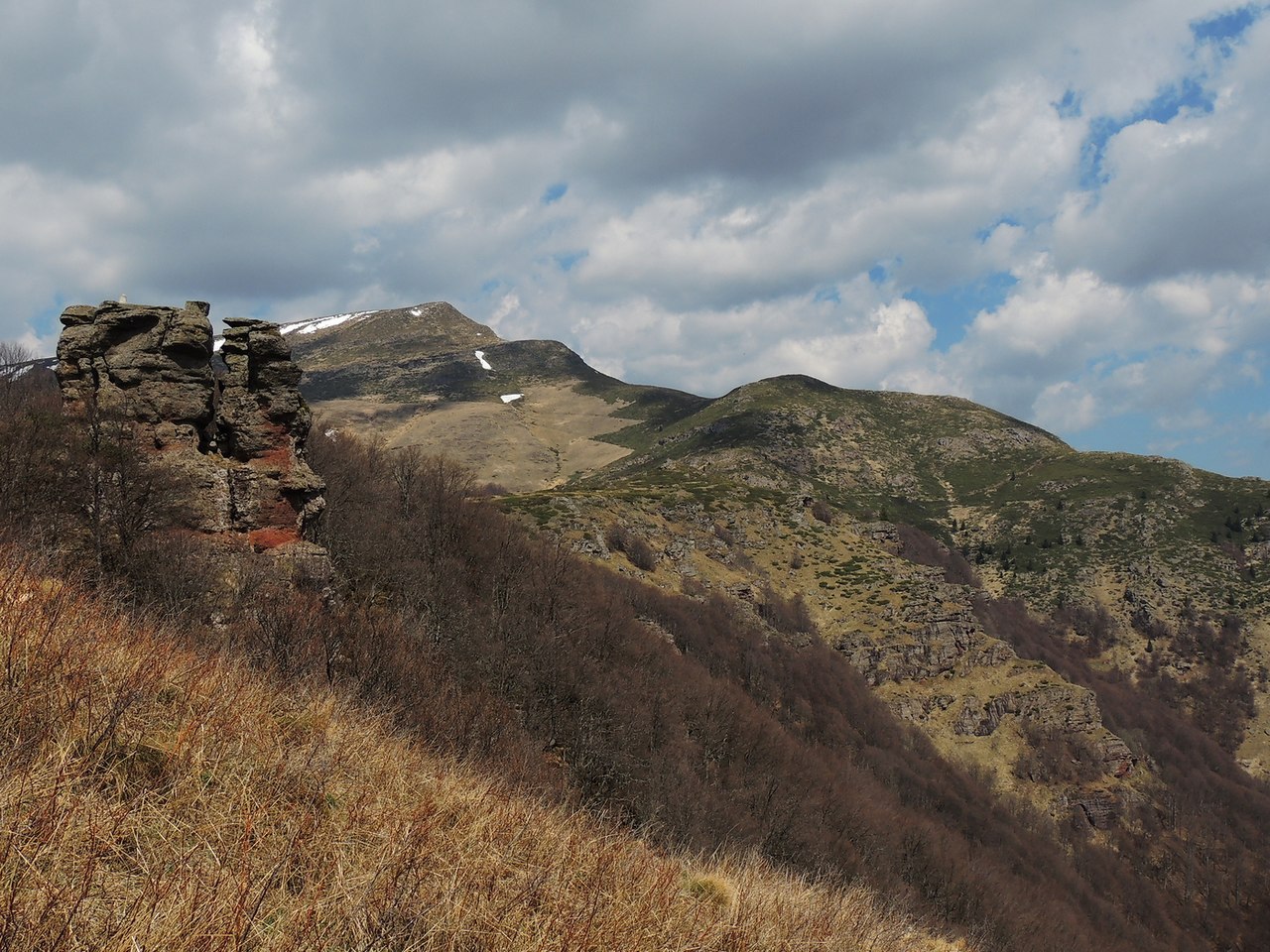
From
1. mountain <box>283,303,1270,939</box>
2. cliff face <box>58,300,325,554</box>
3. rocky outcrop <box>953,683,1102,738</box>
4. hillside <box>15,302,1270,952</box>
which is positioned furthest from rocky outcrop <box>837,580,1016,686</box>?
cliff face <box>58,300,325,554</box>

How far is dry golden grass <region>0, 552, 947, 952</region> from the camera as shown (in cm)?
426

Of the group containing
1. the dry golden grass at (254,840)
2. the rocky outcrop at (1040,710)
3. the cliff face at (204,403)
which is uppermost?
the cliff face at (204,403)

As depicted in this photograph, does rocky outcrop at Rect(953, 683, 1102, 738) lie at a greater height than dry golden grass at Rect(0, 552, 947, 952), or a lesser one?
lesser

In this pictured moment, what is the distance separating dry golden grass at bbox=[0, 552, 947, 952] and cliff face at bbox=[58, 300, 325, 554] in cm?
1955

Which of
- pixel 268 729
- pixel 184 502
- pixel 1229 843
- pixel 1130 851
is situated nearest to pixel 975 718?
pixel 1130 851

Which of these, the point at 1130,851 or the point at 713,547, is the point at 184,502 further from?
the point at 1130,851

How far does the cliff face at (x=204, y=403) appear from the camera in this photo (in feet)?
85.6

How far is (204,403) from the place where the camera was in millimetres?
27469

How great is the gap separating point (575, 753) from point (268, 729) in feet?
110

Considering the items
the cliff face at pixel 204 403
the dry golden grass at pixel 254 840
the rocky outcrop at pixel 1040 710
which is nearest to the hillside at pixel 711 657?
the cliff face at pixel 204 403

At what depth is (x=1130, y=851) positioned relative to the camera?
95625 mm

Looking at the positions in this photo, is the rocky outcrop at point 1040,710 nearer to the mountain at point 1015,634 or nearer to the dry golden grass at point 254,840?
the mountain at point 1015,634

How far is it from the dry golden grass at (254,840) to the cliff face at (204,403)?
1955 centimetres

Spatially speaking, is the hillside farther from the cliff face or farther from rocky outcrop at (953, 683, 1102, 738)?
rocky outcrop at (953, 683, 1102, 738)
